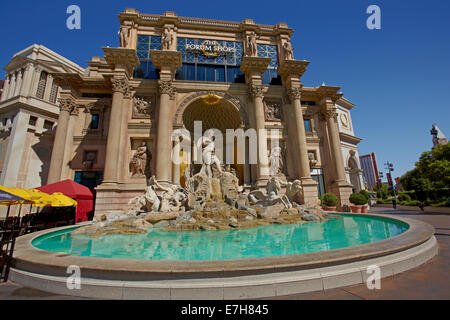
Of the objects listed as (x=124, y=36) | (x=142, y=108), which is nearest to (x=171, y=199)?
(x=142, y=108)

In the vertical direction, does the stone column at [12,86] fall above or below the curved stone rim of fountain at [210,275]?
above

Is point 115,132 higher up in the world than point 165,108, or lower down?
lower down

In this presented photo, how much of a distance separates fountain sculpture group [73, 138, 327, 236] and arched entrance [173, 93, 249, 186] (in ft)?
22.8

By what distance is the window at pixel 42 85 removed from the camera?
2661cm

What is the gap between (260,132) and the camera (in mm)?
20516

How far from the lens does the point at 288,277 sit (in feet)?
10.9

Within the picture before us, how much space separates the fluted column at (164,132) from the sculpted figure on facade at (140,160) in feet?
5.61

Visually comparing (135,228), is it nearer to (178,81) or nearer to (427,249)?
(427,249)

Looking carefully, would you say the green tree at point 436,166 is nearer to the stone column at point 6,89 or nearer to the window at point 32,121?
the window at point 32,121

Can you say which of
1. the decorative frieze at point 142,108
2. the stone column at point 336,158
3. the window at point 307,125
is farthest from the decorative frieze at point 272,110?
the decorative frieze at point 142,108

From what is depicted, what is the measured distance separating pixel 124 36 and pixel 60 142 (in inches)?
523

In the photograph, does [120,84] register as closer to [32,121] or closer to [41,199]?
[41,199]

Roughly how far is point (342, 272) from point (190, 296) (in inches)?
103
